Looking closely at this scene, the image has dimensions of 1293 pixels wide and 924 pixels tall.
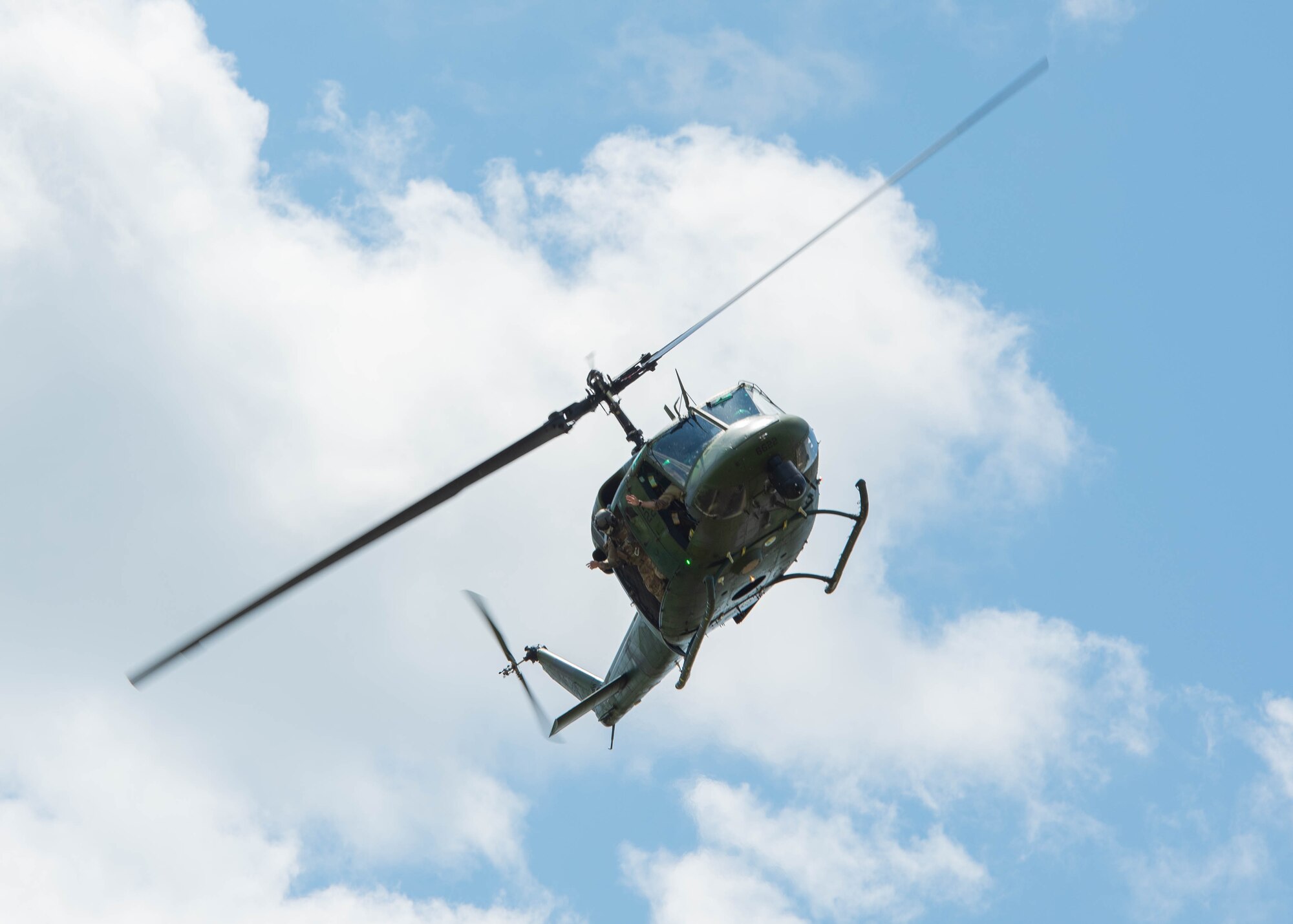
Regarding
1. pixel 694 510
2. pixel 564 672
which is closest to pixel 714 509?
pixel 694 510

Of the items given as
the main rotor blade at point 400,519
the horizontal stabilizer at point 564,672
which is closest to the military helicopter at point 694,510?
the main rotor blade at point 400,519

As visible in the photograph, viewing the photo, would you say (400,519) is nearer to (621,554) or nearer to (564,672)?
(621,554)

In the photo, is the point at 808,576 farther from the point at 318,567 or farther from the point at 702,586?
the point at 318,567

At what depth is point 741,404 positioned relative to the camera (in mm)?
25812

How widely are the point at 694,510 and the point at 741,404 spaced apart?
9.01 feet

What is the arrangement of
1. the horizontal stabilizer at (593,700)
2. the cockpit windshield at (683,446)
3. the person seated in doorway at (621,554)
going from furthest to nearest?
the horizontal stabilizer at (593,700), the person seated in doorway at (621,554), the cockpit windshield at (683,446)

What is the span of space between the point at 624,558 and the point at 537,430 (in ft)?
12.3

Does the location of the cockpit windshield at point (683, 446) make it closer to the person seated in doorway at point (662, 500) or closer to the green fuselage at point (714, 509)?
the green fuselage at point (714, 509)

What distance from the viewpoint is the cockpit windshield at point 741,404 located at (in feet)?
83.3

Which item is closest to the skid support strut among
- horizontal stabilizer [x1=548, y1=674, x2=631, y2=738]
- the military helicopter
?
the military helicopter

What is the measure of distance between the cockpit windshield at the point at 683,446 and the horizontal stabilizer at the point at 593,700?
28.8 ft

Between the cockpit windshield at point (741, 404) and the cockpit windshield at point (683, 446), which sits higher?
the cockpit windshield at point (741, 404)

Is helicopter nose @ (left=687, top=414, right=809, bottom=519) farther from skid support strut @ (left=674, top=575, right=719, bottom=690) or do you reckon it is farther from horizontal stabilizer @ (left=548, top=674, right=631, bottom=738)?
horizontal stabilizer @ (left=548, top=674, right=631, bottom=738)

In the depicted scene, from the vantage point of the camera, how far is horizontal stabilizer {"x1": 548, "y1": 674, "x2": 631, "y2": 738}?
31.7 m
